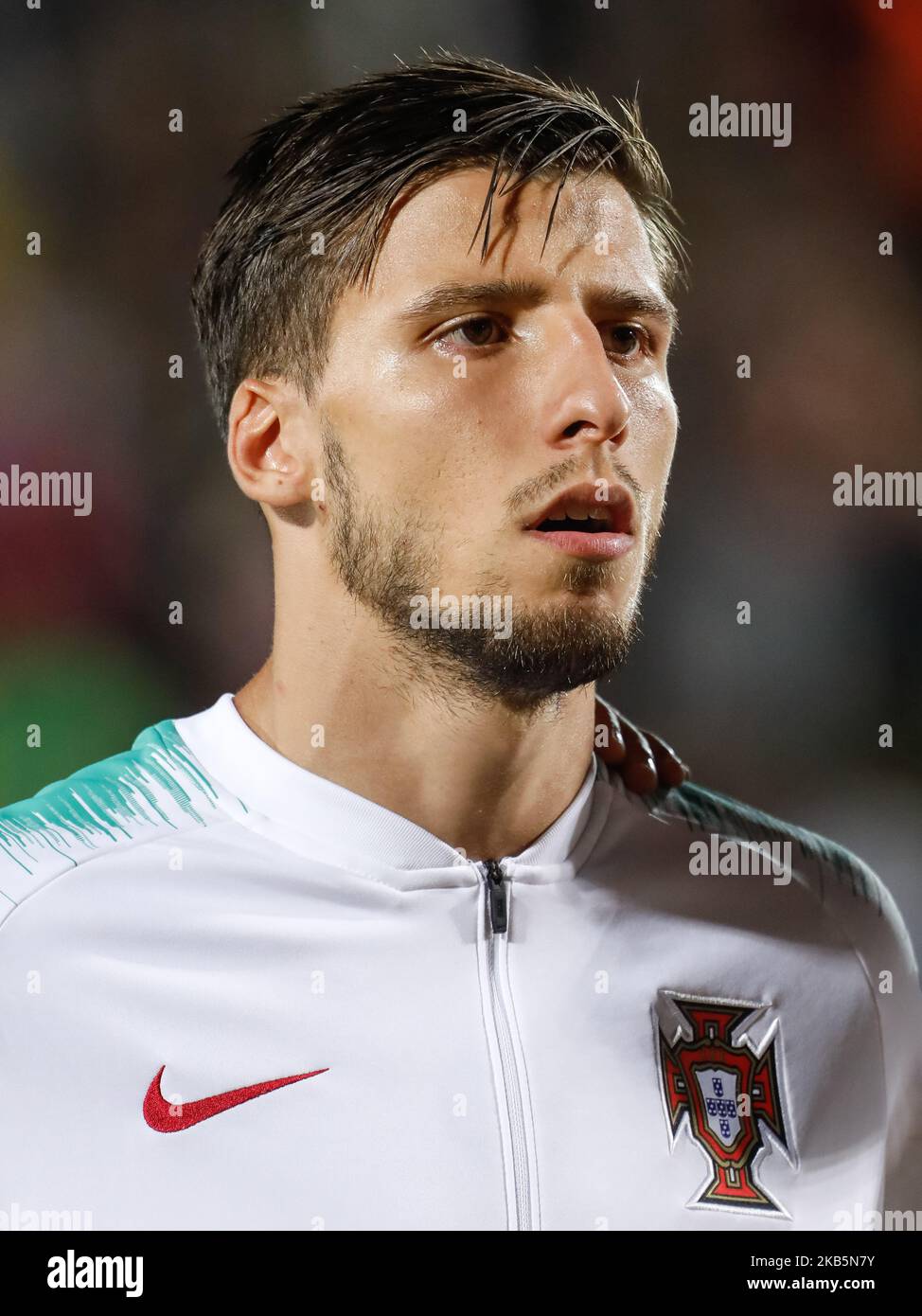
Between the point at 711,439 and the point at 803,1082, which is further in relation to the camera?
the point at 711,439

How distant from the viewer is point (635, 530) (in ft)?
5.31

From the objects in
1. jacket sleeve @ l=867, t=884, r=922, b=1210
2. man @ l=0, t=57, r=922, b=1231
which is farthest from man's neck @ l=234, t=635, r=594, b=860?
jacket sleeve @ l=867, t=884, r=922, b=1210

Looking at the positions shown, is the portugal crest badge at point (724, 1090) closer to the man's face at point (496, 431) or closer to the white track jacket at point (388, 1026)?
the white track jacket at point (388, 1026)

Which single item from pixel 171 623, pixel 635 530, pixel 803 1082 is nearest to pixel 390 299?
pixel 635 530

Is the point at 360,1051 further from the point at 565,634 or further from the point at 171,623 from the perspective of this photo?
the point at 171,623

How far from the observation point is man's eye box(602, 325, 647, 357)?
5.41 feet

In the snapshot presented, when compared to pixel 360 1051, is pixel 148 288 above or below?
above

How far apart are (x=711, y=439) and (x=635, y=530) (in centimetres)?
53

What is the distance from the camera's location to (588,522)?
1.59 m

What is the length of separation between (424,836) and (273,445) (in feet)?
1.77

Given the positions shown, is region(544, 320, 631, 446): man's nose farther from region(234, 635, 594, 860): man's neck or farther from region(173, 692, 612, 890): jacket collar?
region(173, 692, 612, 890): jacket collar

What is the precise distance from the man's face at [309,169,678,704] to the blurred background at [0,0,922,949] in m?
0.40

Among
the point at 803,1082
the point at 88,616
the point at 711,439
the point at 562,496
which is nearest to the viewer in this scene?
the point at 562,496
